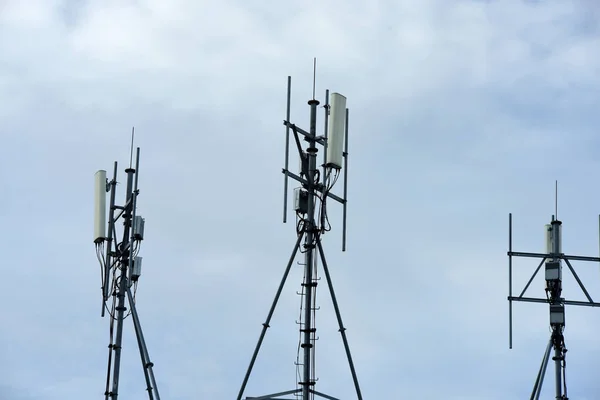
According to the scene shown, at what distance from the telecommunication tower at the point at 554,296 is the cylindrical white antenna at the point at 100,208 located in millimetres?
14030

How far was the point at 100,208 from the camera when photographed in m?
42.6

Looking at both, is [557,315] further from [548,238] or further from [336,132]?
[336,132]

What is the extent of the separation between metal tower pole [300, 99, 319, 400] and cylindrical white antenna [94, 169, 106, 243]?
8790 millimetres

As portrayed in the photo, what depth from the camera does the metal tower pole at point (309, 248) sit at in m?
34.9

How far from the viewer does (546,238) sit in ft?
140

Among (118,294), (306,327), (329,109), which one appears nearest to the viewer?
(306,327)

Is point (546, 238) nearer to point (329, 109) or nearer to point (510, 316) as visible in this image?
point (510, 316)

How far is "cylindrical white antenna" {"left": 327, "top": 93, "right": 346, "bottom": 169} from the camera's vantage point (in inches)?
1468

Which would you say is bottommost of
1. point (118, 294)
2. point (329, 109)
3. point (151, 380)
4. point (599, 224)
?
point (151, 380)

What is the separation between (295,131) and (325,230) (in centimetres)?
316

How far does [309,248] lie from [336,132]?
372 centimetres

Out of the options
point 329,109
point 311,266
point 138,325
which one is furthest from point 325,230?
point 138,325

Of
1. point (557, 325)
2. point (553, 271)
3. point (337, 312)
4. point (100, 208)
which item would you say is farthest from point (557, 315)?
point (100, 208)

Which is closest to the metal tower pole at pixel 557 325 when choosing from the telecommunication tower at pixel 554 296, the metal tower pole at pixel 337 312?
the telecommunication tower at pixel 554 296
